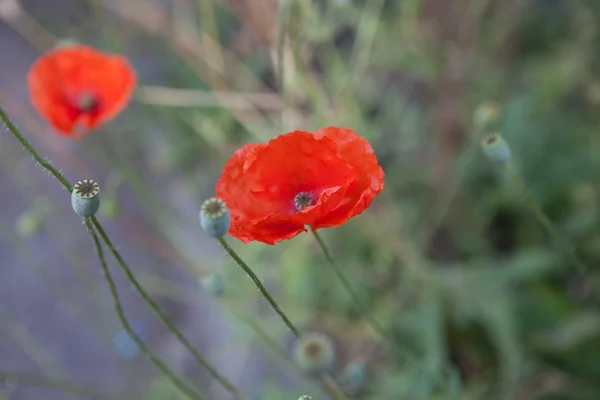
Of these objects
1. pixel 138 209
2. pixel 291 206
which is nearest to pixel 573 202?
pixel 291 206

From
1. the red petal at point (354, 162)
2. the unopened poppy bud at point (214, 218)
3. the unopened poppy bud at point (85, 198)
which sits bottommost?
the unopened poppy bud at point (85, 198)

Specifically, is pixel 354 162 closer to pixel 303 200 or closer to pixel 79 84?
pixel 303 200

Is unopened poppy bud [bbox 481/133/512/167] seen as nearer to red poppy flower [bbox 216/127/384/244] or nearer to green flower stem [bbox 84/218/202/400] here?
red poppy flower [bbox 216/127/384/244]

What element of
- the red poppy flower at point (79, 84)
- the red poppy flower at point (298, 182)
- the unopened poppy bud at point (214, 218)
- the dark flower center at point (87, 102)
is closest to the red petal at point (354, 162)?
the red poppy flower at point (298, 182)

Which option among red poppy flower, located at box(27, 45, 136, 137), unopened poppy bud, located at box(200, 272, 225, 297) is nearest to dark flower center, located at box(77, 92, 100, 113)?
red poppy flower, located at box(27, 45, 136, 137)

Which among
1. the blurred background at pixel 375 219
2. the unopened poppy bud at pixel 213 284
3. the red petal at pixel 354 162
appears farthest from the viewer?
the blurred background at pixel 375 219

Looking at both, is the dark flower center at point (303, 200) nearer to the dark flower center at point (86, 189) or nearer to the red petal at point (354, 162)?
the red petal at point (354, 162)
